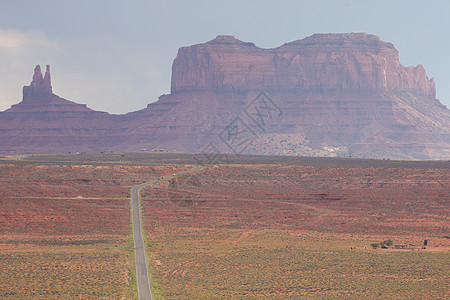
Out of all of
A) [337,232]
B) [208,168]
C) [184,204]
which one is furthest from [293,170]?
[337,232]

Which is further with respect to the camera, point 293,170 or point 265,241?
point 293,170

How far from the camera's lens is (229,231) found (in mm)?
84438

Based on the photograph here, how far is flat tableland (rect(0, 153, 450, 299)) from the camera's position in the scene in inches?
2159

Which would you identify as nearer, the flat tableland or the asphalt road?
the asphalt road

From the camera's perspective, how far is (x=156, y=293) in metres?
52.0

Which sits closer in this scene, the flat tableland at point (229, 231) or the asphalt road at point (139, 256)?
the asphalt road at point (139, 256)

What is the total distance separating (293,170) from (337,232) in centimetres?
6653

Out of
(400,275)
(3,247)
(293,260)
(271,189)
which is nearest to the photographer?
(400,275)

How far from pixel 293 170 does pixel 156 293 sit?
103 metres

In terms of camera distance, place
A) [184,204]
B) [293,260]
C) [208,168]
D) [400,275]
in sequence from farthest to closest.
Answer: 1. [208,168]
2. [184,204]
3. [293,260]
4. [400,275]

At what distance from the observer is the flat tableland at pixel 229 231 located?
54.8 metres

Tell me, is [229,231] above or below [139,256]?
below

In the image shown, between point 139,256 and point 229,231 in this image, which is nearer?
point 139,256

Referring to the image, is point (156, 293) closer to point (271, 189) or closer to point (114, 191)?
point (114, 191)
